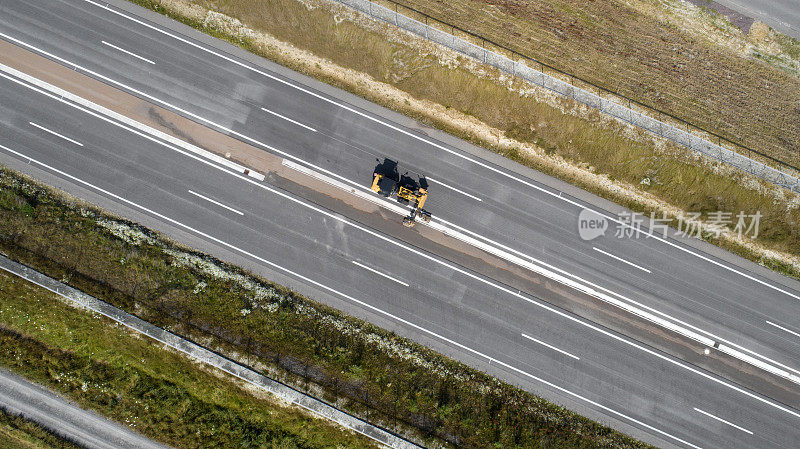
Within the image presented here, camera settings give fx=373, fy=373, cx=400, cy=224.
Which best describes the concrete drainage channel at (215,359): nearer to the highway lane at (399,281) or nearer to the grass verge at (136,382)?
the grass verge at (136,382)

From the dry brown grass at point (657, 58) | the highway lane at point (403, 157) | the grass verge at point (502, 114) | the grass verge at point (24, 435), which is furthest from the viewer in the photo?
the dry brown grass at point (657, 58)

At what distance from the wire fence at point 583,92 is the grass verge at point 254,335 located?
19.9 meters

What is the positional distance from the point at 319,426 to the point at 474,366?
10742 mm

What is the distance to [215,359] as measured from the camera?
23594 mm

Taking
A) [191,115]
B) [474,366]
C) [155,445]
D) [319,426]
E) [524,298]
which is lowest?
[155,445]

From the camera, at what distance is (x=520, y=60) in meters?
26.4

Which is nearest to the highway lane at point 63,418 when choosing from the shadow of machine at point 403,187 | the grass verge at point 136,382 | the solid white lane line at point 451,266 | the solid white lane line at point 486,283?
the grass verge at point 136,382

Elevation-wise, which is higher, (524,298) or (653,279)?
(653,279)

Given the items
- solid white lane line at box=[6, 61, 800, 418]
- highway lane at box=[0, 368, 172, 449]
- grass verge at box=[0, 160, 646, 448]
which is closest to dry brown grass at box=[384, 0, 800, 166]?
solid white lane line at box=[6, 61, 800, 418]

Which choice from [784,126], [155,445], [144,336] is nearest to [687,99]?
[784,126]

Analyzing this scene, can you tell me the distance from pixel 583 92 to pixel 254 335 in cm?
2772

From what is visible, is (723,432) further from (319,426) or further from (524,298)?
(319,426)

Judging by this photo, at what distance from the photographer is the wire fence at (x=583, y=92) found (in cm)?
2578

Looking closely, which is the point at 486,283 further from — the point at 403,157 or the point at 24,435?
the point at 24,435
